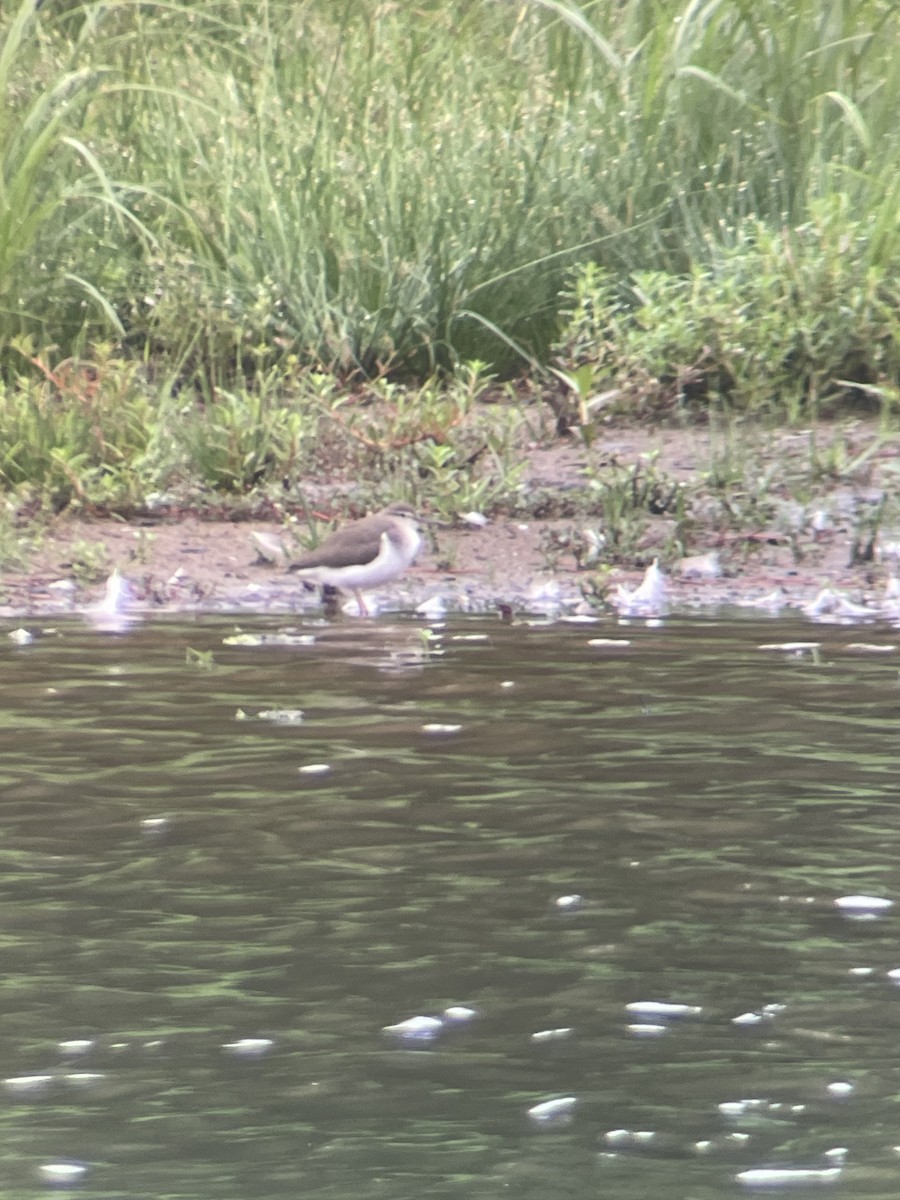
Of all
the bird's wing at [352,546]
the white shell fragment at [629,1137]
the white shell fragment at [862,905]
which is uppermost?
the white shell fragment at [629,1137]

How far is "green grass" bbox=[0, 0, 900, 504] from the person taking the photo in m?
10.8

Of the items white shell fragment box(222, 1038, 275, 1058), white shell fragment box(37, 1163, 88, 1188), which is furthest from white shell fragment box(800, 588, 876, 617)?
white shell fragment box(37, 1163, 88, 1188)

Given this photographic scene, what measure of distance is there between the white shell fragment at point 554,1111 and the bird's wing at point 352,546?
4.84 meters

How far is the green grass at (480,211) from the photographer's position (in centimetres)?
1079

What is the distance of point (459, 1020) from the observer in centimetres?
398

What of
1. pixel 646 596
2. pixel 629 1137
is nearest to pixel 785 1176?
pixel 629 1137

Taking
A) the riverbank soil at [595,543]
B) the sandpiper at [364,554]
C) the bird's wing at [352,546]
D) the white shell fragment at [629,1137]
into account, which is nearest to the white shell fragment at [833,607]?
the riverbank soil at [595,543]

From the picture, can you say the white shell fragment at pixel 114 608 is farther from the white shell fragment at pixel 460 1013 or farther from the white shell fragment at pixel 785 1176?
the white shell fragment at pixel 785 1176

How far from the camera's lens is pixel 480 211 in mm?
11391

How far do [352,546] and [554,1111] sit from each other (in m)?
4.91

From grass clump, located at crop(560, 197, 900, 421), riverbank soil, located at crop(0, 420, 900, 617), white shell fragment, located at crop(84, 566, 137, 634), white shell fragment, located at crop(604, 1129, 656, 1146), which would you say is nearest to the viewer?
white shell fragment, located at crop(604, 1129, 656, 1146)

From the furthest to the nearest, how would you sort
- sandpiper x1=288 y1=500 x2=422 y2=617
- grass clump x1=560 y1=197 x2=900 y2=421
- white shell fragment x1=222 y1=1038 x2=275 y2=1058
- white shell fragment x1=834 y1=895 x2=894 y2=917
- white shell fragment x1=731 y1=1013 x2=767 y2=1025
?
1. grass clump x1=560 y1=197 x2=900 y2=421
2. sandpiper x1=288 y1=500 x2=422 y2=617
3. white shell fragment x1=834 y1=895 x2=894 y2=917
4. white shell fragment x1=731 y1=1013 x2=767 y2=1025
5. white shell fragment x1=222 y1=1038 x2=275 y2=1058

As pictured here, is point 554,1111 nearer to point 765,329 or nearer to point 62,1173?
point 62,1173

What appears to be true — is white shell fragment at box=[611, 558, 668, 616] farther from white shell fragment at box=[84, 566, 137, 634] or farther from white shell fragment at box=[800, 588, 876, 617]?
→ white shell fragment at box=[84, 566, 137, 634]
